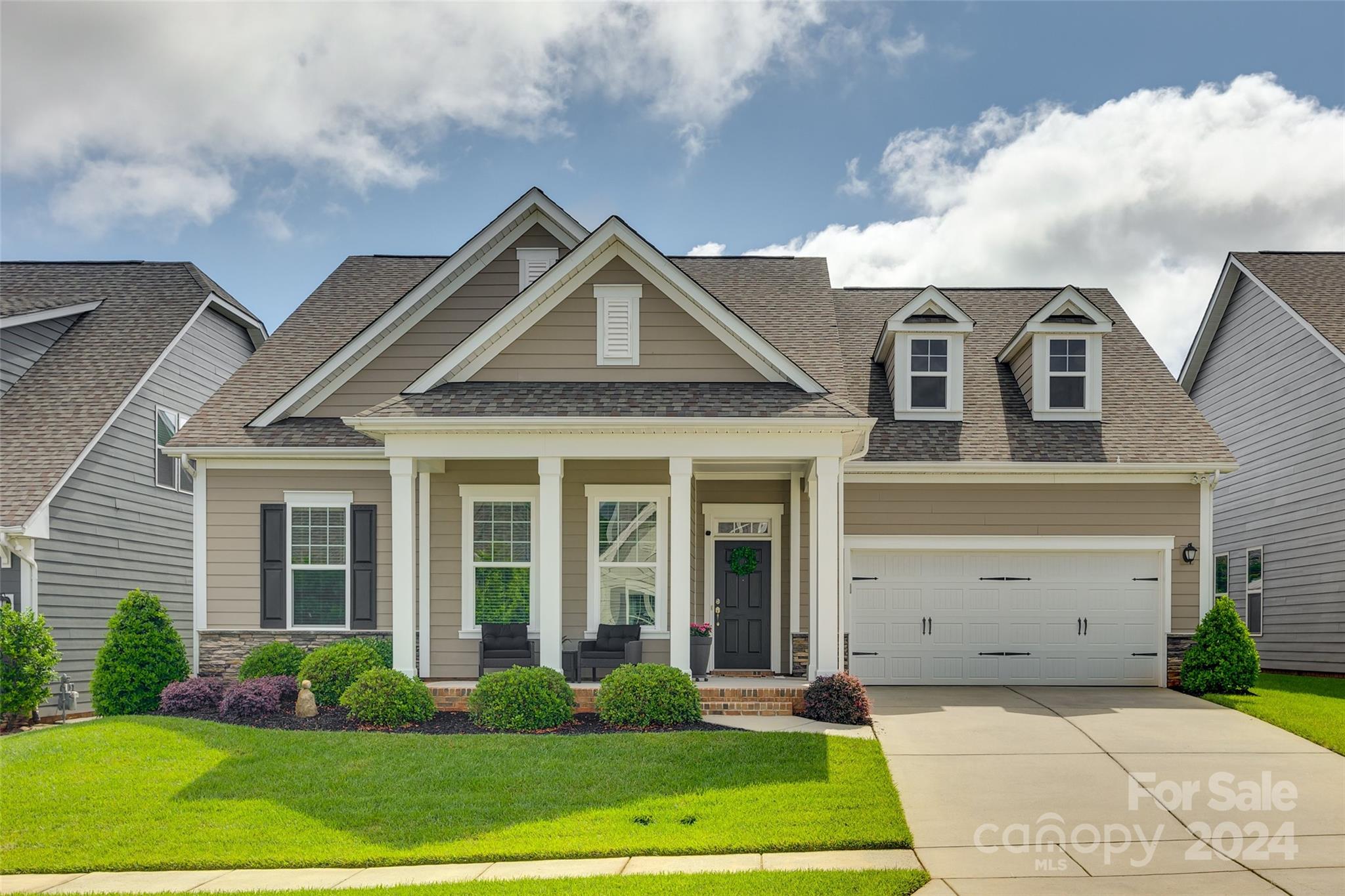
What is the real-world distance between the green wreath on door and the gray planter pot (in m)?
1.82

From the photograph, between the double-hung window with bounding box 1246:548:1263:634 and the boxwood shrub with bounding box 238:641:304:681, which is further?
the double-hung window with bounding box 1246:548:1263:634

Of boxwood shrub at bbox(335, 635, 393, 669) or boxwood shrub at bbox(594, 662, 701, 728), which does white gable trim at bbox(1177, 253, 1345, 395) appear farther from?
boxwood shrub at bbox(335, 635, 393, 669)

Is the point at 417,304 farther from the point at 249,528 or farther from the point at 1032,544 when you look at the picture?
the point at 1032,544

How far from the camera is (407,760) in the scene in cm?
987

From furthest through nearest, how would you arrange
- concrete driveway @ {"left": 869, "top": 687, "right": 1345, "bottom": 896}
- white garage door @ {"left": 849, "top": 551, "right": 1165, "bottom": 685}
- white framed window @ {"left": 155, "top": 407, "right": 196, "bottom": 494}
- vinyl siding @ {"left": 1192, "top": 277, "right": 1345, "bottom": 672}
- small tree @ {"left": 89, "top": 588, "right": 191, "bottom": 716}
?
white framed window @ {"left": 155, "top": 407, "right": 196, "bottom": 494}, vinyl siding @ {"left": 1192, "top": 277, "right": 1345, "bottom": 672}, white garage door @ {"left": 849, "top": 551, "right": 1165, "bottom": 685}, small tree @ {"left": 89, "top": 588, "right": 191, "bottom": 716}, concrete driveway @ {"left": 869, "top": 687, "right": 1345, "bottom": 896}

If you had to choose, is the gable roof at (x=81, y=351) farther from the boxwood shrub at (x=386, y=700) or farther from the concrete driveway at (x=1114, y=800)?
the concrete driveway at (x=1114, y=800)

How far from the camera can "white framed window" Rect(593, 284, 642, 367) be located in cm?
1344

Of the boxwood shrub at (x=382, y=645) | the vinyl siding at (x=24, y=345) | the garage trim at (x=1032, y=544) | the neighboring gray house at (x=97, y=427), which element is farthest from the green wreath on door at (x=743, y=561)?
the vinyl siding at (x=24, y=345)

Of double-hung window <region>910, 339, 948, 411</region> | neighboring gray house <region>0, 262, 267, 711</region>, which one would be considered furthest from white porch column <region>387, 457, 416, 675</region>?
double-hung window <region>910, 339, 948, 411</region>

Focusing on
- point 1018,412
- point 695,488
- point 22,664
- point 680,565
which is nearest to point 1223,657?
point 1018,412

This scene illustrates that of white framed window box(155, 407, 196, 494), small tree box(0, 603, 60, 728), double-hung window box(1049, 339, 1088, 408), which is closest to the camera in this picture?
small tree box(0, 603, 60, 728)

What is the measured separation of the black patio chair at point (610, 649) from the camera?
1331cm

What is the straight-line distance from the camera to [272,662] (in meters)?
13.4

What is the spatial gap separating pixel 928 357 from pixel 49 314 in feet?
48.3
